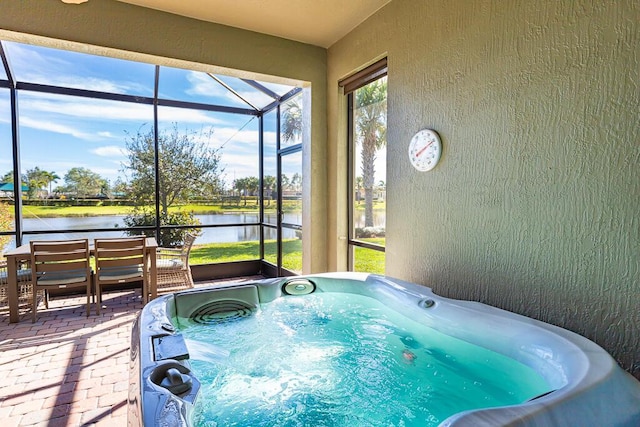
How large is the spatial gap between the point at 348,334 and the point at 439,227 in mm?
975

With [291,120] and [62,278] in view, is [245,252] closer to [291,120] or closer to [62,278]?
[291,120]

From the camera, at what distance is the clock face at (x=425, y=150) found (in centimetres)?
242

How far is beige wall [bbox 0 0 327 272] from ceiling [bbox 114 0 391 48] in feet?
0.34

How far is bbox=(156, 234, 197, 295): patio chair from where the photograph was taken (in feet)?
13.0

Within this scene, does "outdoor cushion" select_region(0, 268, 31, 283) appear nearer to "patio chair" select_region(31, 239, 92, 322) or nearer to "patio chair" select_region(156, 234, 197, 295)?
"patio chair" select_region(31, 239, 92, 322)

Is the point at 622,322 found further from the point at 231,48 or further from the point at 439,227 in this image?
the point at 231,48

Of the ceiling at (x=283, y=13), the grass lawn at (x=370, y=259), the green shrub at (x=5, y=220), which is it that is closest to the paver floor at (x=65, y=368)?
the green shrub at (x=5, y=220)

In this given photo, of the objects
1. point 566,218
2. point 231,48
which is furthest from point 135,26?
point 566,218

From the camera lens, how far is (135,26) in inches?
115

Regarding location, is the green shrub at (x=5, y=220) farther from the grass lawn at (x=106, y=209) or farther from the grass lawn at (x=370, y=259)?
the grass lawn at (x=370, y=259)

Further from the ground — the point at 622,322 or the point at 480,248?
the point at 480,248

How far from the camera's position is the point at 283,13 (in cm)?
303

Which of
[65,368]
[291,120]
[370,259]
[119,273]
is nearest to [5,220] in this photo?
[119,273]

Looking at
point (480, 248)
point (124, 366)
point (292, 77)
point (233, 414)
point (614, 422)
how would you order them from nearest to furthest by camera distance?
point (614, 422)
point (233, 414)
point (480, 248)
point (124, 366)
point (292, 77)
